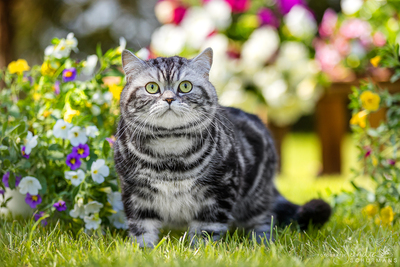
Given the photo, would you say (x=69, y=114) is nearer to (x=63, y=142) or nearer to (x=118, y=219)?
(x=63, y=142)

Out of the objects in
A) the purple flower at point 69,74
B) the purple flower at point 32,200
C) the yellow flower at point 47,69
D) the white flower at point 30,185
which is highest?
the yellow flower at point 47,69

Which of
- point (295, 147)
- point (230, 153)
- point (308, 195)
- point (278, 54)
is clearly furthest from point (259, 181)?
point (295, 147)

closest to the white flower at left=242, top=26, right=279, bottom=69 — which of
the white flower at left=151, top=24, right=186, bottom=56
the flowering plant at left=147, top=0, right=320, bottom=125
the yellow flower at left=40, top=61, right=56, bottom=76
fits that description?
the flowering plant at left=147, top=0, right=320, bottom=125

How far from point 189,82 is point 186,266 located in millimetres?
631

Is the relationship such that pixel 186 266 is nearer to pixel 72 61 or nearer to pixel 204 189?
pixel 204 189

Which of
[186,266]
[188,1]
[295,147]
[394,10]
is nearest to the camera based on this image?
[186,266]

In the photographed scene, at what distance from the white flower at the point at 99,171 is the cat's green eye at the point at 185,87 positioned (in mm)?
414

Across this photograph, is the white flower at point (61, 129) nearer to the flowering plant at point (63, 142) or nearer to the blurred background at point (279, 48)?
the flowering plant at point (63, 142)

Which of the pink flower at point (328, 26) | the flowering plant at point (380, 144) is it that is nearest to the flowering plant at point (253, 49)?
the pink flower at point (328, 26)

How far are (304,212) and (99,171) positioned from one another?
846mm

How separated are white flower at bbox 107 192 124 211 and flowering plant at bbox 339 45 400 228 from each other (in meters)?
1.04

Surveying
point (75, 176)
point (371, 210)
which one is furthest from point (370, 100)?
point (75, 176)

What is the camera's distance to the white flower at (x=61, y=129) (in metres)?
1.42

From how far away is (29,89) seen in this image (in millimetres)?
1719
